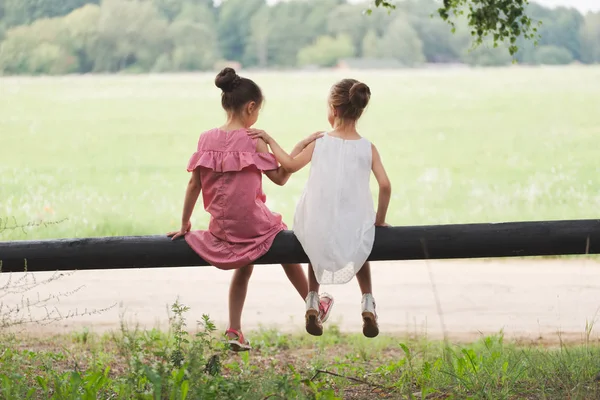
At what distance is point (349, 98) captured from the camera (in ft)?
14.7

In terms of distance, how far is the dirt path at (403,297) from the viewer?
7.54m

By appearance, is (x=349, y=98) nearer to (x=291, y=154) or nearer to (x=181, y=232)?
(x=291, y=154)

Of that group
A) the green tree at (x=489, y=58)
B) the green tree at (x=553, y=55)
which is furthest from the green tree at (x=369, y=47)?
the green tree at (x=553, y=55)

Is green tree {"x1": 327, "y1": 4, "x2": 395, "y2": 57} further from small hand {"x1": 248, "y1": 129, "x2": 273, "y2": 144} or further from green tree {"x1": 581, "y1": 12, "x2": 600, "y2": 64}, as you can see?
small hand {"x1": 248, "y1": 129, "x2": 273, "y2": 144}

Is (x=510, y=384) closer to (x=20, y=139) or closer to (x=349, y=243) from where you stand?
(x=349, y=243)

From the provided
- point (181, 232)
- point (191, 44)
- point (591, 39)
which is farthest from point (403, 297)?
point (591, 39)

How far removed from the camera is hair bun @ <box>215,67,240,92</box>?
4496 millimetres

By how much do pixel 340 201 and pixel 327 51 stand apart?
21.3m

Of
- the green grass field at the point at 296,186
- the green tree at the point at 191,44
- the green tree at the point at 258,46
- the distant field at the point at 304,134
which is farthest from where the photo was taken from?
the green tree at the point at 258,46

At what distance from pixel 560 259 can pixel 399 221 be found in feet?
10.4

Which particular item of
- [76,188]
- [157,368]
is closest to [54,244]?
[157,368]

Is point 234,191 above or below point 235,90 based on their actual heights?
below

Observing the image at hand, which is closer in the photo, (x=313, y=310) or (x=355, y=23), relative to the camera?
(x=313, y=310)

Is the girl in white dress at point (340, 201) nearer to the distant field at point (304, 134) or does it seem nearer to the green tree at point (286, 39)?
the distant field at point (304, 134)
